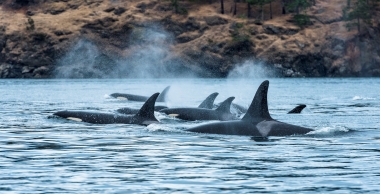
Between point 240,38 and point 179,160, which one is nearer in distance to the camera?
point 179,160

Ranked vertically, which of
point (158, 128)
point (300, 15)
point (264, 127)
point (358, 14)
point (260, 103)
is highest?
point (300, 15)

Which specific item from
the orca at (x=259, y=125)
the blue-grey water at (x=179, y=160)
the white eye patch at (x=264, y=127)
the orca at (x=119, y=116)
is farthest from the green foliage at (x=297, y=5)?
the white eye patch at (x=264, y=127)

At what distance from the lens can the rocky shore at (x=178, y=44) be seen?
125 metres

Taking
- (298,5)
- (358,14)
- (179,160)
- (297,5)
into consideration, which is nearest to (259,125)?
(179,160)

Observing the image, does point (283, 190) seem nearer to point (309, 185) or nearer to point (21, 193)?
point (309, 185)

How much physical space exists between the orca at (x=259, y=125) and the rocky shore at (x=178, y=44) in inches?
3925

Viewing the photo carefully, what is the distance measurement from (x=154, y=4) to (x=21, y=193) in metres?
126

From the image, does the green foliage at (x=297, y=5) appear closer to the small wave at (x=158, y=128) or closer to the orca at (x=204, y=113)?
the orca at (x=204, y=113)

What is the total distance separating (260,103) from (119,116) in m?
7.55

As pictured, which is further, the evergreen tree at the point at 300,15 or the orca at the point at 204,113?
the evergreen tree at the point at 300,15

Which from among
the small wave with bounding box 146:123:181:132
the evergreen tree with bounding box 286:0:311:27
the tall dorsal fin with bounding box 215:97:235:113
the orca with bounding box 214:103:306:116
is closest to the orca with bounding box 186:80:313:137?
the small wave with bounding box 146:123:181:132

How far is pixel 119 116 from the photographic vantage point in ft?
95.5

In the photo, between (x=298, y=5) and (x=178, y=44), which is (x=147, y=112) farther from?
(x=298, y=5)

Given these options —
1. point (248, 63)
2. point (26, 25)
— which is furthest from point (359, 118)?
point (26, 25)
